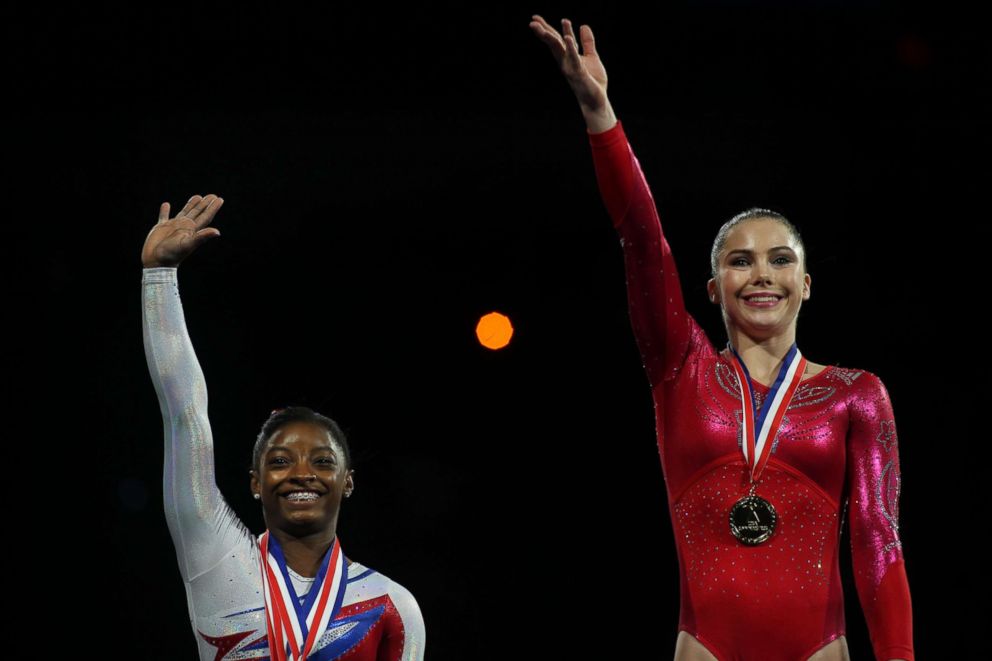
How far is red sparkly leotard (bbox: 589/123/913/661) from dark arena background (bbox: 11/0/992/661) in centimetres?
158

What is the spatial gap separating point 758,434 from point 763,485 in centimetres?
10

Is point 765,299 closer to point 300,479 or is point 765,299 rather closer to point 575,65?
point 575,65

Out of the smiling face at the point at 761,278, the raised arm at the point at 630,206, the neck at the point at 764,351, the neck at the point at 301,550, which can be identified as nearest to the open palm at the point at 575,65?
the raised arm at the point at 630,206

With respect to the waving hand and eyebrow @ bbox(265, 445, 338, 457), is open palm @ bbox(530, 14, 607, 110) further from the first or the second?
eyebrow @ bbox(265, 445, 338, 457)

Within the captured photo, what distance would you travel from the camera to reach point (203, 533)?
2311 millimetres

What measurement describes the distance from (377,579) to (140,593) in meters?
1.77

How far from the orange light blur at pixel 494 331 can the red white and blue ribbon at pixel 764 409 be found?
1894mm

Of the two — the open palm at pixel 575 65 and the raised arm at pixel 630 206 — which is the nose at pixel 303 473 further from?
the open palm at pixel 575 65

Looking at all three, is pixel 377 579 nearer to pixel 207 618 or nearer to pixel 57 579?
pixel 207 618

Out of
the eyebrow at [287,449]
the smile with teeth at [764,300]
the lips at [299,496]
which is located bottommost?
the lips at [299,496]

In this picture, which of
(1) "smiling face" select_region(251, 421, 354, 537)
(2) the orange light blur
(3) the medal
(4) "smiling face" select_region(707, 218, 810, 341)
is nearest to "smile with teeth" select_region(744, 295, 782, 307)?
(4) "smiling face" select_region(707, 218, 810, 341)

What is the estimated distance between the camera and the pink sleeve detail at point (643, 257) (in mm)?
2352

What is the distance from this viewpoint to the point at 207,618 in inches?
92.3

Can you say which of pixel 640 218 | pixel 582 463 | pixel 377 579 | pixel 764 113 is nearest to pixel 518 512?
pixel 582 463
